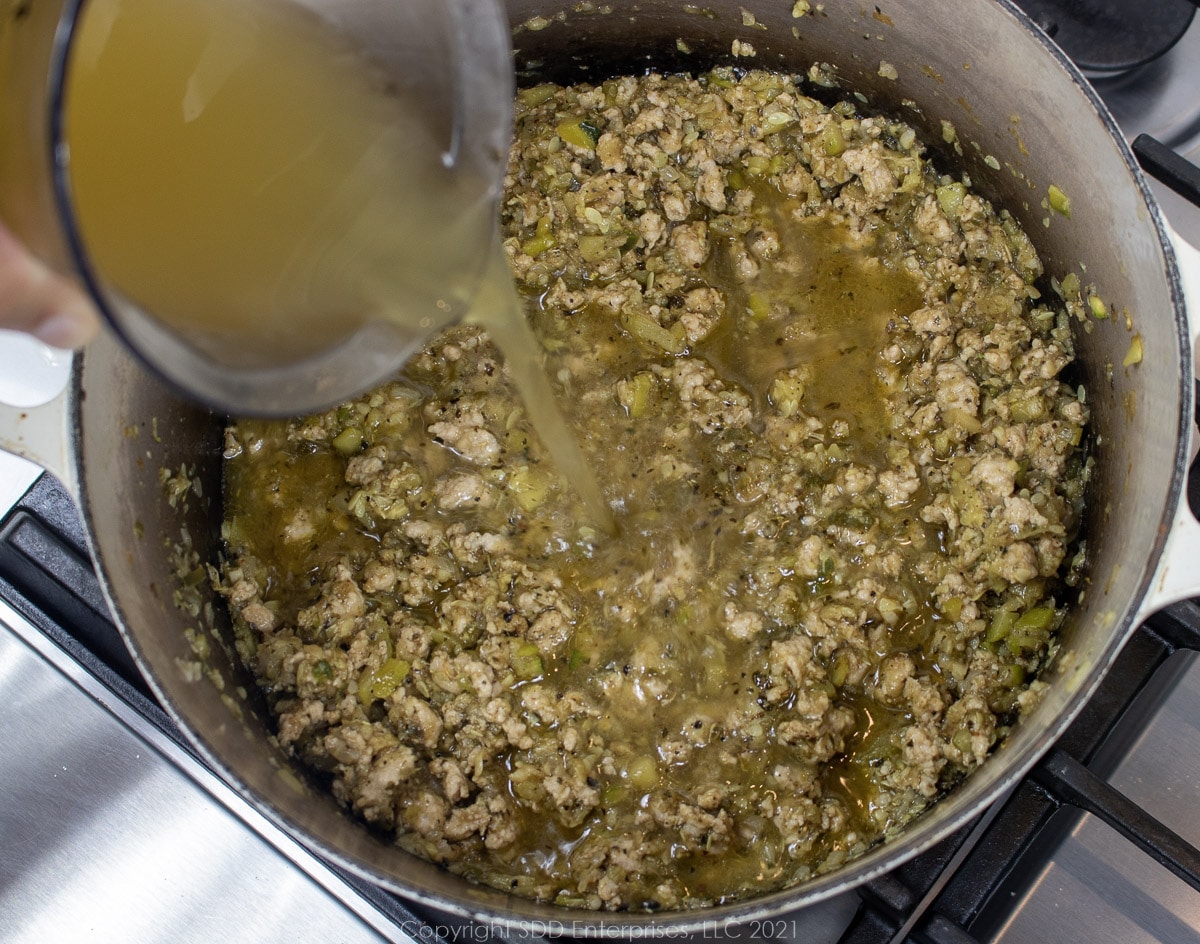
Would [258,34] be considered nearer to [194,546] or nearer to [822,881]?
[194,546]

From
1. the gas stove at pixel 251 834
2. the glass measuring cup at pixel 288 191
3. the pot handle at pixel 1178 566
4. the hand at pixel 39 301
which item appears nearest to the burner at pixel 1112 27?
the gas stove at pixel 251 834

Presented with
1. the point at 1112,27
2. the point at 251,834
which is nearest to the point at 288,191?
the point at 251,834

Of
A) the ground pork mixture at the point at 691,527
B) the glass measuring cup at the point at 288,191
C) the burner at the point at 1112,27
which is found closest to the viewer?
the glass measuring cup at the point at 288,191

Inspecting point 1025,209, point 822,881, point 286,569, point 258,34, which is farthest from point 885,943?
point 258,34

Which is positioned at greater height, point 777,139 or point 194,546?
point 777,139

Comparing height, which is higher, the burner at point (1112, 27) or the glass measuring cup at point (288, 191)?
the burner at point (1112, 27)

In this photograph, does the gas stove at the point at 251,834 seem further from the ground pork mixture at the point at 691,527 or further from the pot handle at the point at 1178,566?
the pot handle at the point at 1178,566

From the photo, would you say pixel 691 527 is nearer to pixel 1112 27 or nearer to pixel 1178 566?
pixel 1178 566
